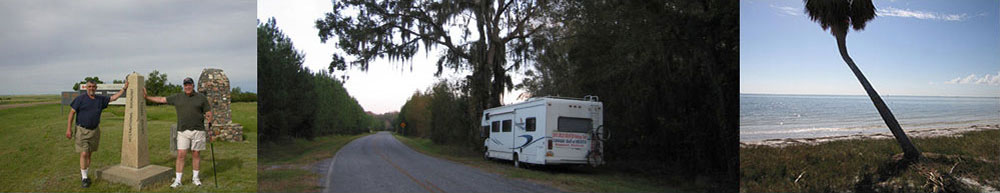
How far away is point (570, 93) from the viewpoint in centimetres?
917

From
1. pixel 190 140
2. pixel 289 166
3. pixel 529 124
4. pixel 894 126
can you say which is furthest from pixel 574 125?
pixel 190 140

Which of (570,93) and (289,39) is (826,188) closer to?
(570,93)

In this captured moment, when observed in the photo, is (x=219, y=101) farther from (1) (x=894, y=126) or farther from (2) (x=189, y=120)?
(1) (x=894, y=126)

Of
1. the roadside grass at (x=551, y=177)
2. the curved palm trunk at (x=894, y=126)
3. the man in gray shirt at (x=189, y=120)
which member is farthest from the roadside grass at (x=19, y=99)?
the curved palm trunk at (x=894, y=126)

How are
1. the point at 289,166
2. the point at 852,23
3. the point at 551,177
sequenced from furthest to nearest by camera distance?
the point at 551,177 < the point at 852,23 < the point at 289,166

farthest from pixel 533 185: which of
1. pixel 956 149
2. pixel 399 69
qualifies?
pixel 956 149

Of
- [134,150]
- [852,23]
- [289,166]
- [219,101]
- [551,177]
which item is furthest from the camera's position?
[551,177]

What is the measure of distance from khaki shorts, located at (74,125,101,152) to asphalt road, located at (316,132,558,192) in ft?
6.74

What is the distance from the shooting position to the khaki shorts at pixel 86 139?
512 cm

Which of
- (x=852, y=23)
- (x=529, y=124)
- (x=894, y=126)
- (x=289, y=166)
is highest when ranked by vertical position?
(x=852, y=23)

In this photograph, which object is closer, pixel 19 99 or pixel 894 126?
pixel 19 99

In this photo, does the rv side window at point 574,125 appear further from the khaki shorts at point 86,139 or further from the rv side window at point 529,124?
the khaki shorts at point 86,139

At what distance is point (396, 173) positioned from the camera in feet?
19.9

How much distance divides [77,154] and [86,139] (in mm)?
464
